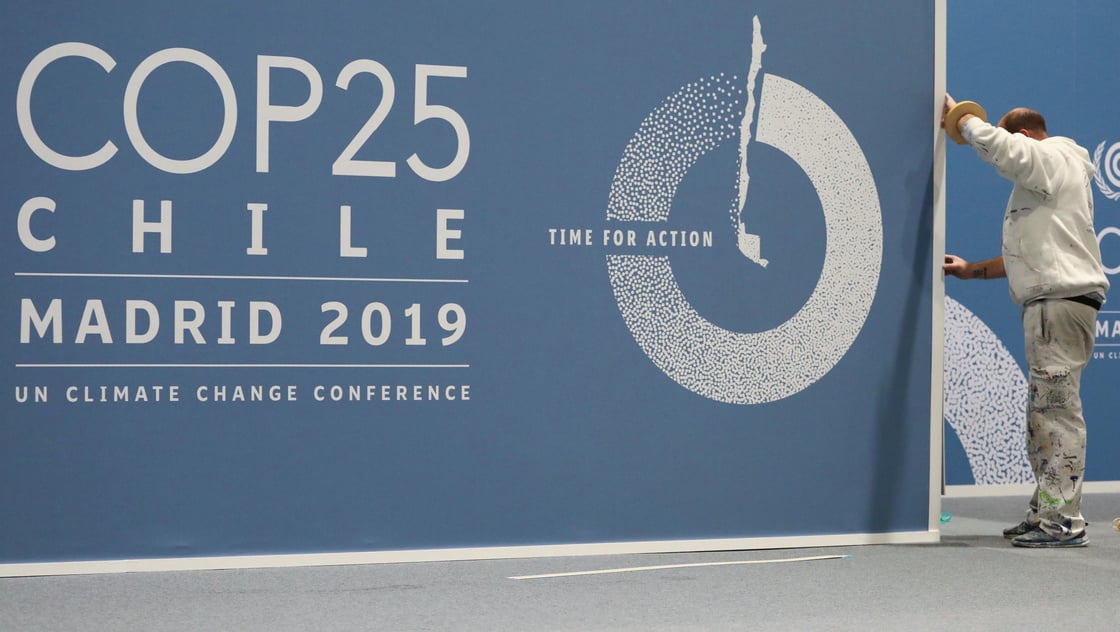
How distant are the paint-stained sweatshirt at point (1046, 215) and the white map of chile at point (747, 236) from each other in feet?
1.34

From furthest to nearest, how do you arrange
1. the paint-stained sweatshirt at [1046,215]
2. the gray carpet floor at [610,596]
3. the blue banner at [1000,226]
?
the blue banner at [1000,226] < the paint-stained sweatshirt at [1046,215] < the gray carpet floor at [610,596]

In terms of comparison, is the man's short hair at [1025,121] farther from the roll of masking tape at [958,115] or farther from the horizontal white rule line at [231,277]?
the horizontal white rule line at [231,277]

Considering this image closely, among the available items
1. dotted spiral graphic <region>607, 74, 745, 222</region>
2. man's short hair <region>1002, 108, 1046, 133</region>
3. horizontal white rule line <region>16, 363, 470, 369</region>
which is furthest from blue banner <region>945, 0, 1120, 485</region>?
horizontal white rule line <region>16, 363, 470, 369</region>

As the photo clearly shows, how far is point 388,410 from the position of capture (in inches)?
142

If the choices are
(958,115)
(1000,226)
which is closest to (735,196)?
(958,115)

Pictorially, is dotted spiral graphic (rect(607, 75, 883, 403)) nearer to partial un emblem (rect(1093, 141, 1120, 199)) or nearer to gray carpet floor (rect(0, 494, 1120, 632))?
gray carpet floor (rect(0, 494, 1120, 632))

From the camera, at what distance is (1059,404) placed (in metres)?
4.11

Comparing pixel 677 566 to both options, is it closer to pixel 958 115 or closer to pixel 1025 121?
pixel 958 115

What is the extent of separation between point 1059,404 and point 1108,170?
222 cm

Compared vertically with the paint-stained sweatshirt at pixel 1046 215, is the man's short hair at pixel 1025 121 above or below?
above

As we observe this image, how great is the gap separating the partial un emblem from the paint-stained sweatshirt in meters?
1.89

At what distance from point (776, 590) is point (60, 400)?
1.91 meters

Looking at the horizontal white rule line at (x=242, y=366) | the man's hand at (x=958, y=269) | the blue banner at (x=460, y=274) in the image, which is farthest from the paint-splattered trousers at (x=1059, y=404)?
the horizontal white rule line at (x=242, y=366)

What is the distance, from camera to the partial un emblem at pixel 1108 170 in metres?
5.88
